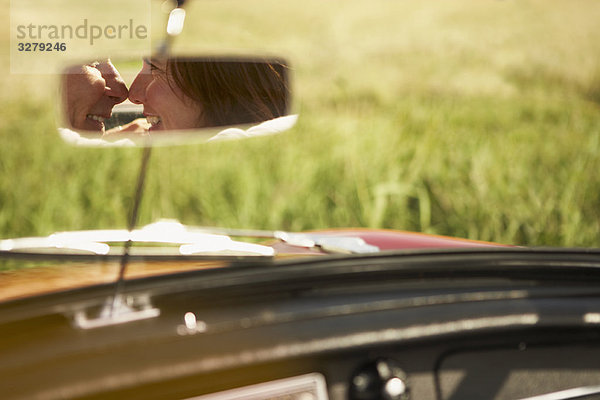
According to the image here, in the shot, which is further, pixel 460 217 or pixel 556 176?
pixel 556 176

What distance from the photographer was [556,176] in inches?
237

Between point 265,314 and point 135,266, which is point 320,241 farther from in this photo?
point 265,314

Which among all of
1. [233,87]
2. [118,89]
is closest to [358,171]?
[233,87]

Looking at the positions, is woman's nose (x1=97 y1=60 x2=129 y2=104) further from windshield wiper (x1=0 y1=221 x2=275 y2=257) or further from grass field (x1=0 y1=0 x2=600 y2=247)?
grass field (x1=0 y1=0 x2=600 y2=247)

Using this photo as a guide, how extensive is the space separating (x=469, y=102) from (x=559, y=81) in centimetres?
291

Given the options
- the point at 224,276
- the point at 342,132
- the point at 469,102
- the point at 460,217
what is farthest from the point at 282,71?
the point at 469,102

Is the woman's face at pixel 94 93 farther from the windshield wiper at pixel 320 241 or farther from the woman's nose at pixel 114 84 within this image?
the windshield wiper at pixel 320 241

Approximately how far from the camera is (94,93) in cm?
129

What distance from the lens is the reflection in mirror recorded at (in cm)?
129

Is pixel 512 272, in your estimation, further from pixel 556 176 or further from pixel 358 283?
pixel 556 176

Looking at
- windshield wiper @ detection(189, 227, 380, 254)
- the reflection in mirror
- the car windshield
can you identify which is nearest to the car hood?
windshield wiper @ detection(189, 227, 380, 254)

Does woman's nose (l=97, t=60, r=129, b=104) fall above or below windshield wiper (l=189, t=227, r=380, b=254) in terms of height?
above

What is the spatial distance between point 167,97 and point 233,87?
128 millimetres

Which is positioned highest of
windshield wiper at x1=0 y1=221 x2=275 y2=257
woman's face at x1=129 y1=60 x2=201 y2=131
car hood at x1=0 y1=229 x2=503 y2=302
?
woman's face at x1=129 y1=60 x2=201 y2=131
